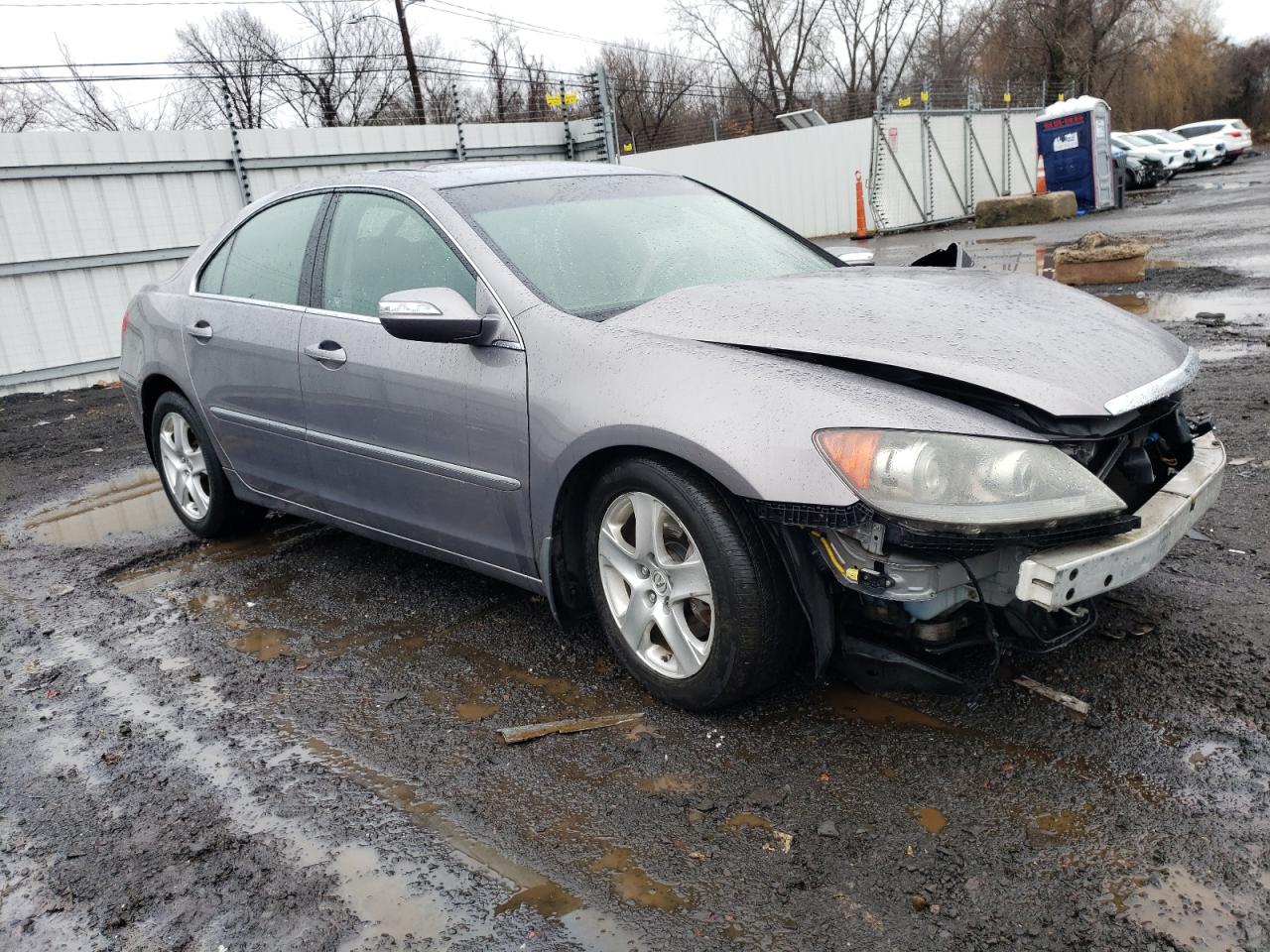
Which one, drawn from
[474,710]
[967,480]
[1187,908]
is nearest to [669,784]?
[474,710]

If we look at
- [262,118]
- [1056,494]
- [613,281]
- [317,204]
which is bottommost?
[1056,494]

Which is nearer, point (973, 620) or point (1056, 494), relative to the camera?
point (1056, 494)

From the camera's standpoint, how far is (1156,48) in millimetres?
46500

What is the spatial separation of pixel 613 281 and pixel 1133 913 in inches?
89.9

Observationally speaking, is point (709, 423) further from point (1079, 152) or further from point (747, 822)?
point (1079, 152)

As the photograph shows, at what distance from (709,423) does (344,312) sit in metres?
1.78

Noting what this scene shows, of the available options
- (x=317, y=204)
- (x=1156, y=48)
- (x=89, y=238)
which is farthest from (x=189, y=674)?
(x=1156, y=48)

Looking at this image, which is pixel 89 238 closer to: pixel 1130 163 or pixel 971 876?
pixel 971 876

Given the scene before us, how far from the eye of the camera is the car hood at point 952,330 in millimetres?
2617

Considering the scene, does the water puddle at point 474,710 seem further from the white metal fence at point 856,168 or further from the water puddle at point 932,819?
the white metal fence at point 856,168

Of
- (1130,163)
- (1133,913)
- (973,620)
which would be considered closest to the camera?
(1133,913)

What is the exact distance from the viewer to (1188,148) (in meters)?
33.9

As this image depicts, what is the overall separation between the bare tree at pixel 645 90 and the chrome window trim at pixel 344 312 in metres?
40.5

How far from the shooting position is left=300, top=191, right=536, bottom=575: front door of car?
128 inches
